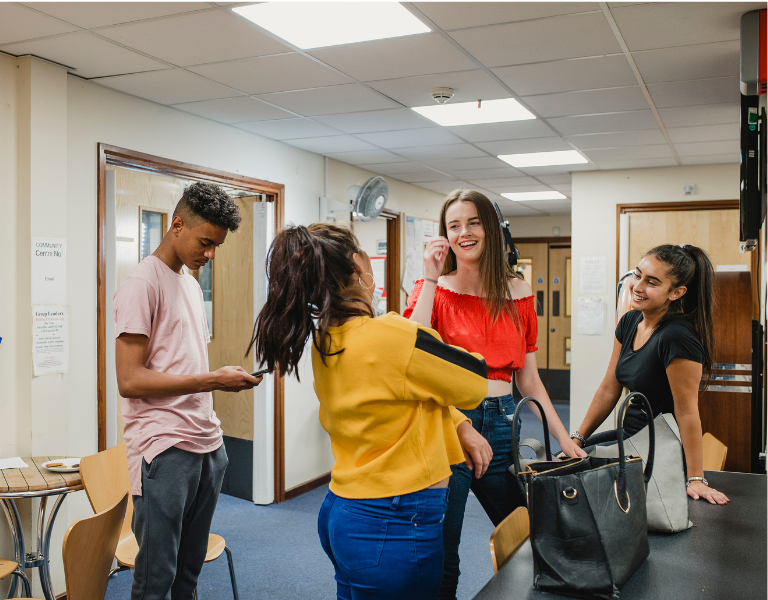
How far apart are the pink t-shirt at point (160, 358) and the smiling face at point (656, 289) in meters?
1.40

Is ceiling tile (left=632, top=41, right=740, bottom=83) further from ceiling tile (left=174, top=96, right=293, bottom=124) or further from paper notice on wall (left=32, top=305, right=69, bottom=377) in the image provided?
paper notice on wall (left=32, top=305, right=69, bottom=377)

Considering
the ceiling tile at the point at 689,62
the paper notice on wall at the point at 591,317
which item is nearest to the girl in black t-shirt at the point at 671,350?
the ceiling tile at the point at 689,62

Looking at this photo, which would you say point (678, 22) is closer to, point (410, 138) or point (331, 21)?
point (331, 21)

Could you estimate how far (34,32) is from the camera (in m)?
2.53

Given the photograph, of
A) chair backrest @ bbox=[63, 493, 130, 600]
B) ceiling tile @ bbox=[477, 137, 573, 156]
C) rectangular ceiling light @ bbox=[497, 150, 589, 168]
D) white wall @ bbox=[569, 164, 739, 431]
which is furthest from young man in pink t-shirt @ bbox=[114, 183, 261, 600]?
white wall @ bbox=[569, 164, 739, 431]

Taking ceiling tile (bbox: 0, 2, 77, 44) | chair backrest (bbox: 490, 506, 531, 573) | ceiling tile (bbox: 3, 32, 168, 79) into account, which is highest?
ceiling tile (bbox: 3, 32, 168, 79)

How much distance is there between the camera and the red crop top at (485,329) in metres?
1.92

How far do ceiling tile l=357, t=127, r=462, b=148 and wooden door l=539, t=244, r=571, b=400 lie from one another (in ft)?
17.3

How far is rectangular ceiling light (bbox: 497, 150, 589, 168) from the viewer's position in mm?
5074

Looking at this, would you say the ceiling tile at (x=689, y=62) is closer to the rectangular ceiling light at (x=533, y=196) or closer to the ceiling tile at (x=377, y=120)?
the ceiling tile at (x=377, y=120)

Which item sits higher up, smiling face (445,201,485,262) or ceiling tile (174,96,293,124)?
ceiling tile (174,96,293,124)

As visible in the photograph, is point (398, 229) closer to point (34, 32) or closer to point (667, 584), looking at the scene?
point (34, 32)

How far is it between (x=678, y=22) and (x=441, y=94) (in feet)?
3.96

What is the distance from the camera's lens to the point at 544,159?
5266 mm
